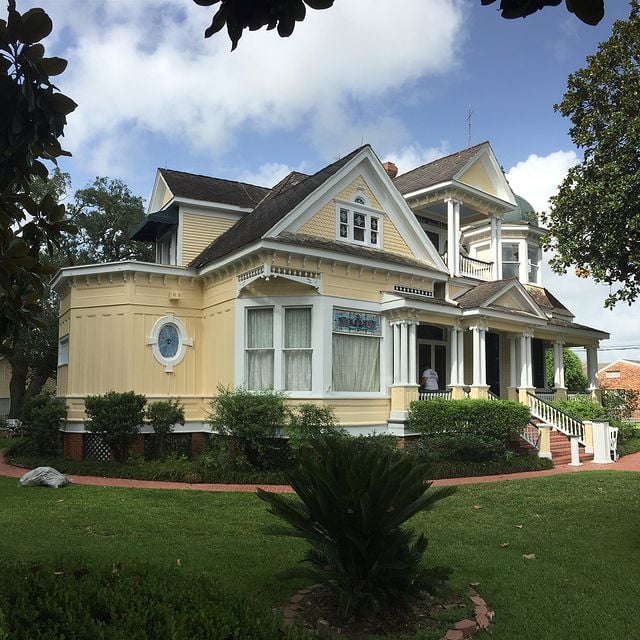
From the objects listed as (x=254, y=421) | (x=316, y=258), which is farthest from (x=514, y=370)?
(x=254, y=421)

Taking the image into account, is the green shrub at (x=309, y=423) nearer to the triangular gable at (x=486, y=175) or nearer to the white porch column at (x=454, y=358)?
the white porch column at (x=454, y=358)

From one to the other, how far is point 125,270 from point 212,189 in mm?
4893

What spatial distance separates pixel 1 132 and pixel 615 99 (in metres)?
12.8

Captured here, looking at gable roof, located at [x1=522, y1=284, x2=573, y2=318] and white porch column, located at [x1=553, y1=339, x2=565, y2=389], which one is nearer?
white porch column, located at [x1=553, y1=339, x2=565, y2=389]

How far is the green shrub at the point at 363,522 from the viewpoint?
195 inches

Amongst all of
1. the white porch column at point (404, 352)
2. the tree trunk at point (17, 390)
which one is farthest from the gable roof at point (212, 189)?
the tree trunk at point (17, 390)

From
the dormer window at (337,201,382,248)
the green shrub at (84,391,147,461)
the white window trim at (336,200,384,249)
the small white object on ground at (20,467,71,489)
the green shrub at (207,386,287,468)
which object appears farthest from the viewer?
the dormer window at (337,201,382,248)

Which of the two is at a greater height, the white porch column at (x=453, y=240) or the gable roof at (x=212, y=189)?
the gable roof at (x=212, y=189)

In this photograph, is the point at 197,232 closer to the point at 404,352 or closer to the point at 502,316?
the point at 404,352

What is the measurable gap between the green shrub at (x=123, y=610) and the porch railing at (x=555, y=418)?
16777mm

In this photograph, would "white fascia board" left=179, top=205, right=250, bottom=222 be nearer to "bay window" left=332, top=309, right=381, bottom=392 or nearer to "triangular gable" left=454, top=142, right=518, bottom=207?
"bay window" left=332, top=309, right=381, bottom=392

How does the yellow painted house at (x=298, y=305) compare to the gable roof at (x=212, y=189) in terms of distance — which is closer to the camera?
the yellow painted house at (x=298, y=305)

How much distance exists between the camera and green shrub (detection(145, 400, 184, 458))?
15414mm

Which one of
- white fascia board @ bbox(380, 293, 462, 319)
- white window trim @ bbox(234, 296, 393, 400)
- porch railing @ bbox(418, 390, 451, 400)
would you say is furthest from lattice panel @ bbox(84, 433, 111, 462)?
porch railing @ bbox(418, 390, 451, 400)
